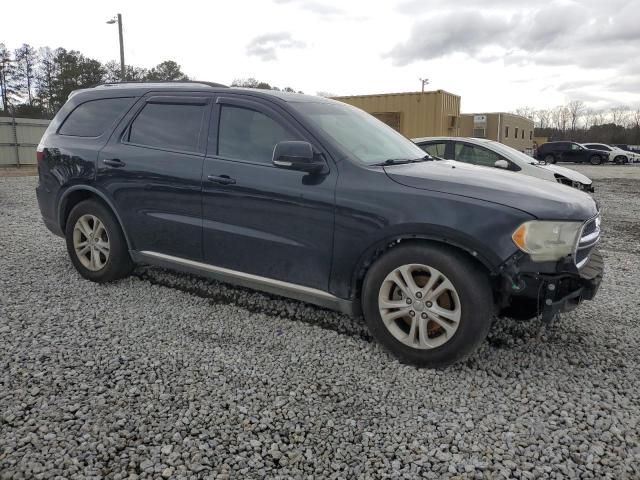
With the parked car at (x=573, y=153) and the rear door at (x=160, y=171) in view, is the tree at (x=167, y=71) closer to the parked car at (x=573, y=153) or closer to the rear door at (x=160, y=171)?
the parked car at (x=573, y=153)

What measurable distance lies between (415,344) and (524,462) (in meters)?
0.99

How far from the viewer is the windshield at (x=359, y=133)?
3592mm

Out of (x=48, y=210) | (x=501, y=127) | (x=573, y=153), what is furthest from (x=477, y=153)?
(x=501, y=127)

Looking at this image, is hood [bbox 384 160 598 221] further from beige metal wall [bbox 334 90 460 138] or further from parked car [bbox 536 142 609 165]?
parked car [bbox 536 142 609 165]

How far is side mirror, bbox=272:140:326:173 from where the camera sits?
3.27 m

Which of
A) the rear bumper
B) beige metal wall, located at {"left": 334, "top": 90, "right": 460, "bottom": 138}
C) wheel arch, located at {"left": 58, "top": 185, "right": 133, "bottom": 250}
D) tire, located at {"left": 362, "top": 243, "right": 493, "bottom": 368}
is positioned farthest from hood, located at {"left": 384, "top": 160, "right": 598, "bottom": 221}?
beige metal wall, located at {"left": 334, "top": 90, "right": 460, "bottom": 138}

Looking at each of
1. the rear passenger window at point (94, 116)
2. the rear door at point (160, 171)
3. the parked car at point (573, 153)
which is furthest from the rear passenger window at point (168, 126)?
the parked car at point (573, 153)

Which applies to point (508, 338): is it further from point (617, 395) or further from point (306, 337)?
point (306, 337)

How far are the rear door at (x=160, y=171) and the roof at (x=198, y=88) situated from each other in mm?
99

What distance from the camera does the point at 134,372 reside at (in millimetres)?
3023

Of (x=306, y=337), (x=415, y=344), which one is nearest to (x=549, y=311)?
(x=415, y=344)

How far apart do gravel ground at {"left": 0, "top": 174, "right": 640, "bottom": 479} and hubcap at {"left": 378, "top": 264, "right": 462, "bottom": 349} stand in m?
0.23

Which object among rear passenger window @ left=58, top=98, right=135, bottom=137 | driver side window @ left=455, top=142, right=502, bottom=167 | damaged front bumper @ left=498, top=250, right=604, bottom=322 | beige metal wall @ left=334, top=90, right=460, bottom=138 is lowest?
damaged front bumper @ left=498, top=250, right=604, bottom=322

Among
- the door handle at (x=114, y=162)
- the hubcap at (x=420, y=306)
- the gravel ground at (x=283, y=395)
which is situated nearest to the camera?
the gravel ground at (x=283, y=395)
